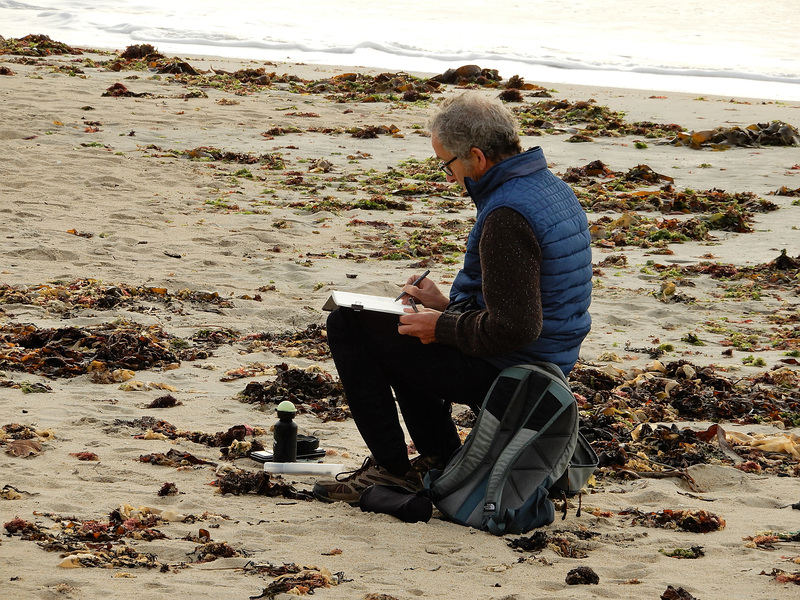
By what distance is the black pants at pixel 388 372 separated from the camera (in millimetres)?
3488

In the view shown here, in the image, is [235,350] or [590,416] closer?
[590,416]

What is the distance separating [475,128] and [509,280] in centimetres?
57

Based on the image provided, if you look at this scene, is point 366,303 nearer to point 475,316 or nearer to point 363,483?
point 475,316

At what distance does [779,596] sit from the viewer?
2830 millimetres

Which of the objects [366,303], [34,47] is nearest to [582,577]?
[366,303]

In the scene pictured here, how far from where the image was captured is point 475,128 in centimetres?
337

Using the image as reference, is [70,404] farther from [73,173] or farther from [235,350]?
[73,173]

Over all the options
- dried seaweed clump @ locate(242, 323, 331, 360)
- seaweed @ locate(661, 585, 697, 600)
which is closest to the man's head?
seaweed @ locate(661, 585, 697, 600)

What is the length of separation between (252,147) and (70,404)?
720cm

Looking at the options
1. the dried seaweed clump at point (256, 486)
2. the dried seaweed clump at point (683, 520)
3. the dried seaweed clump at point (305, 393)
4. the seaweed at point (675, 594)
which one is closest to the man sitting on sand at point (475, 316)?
the dried seaweed clump at point (256, 486)

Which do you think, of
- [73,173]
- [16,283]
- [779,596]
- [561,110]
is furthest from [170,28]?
[779,596]

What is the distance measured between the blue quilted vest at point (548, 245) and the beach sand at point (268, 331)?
2.16ft

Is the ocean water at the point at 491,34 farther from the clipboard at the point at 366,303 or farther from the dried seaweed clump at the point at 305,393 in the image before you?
the clipboard at the point at 366,303

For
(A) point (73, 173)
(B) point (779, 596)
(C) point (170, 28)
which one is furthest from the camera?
(C) point (170, 28)
